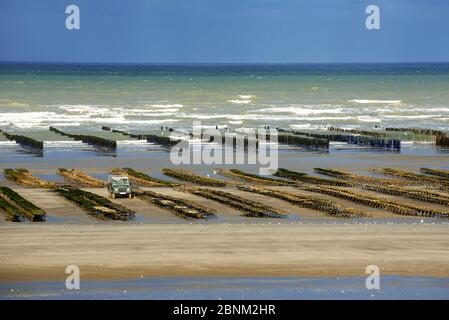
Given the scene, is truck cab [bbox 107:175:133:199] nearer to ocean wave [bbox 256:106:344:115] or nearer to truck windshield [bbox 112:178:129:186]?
truck windshield [bbox 112:178:129:186]

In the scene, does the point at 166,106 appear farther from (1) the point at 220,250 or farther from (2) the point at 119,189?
(1) the point at 220,250

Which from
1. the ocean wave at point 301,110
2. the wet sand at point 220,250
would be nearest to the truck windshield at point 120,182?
the wet sand at point 220,250

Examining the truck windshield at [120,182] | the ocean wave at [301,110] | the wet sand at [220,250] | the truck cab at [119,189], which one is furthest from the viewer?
the ocean wave at [301,110]

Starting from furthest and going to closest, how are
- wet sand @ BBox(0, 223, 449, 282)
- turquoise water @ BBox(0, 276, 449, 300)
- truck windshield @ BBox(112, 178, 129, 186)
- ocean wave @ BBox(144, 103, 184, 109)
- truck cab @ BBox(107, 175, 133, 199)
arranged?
1. ocean wave @ BBox(144, 103, 184, 109)
2. truck windshield @ BBox(112, 178, 129, 186)
3. truck cab @ BBox(107, 175, 133, 199)
4. wet sand @ BBox(0, 223, 449, 282)
5. turquoise water @ BBox(0, 276, 449, 300)

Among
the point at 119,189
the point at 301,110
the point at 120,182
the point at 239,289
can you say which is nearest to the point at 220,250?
the point at 239,289

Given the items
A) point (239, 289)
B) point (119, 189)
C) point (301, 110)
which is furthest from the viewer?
point (301, 110)

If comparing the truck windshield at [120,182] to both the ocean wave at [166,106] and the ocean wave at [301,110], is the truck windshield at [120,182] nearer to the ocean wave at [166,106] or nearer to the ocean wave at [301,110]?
the ocean wave at [301,110]

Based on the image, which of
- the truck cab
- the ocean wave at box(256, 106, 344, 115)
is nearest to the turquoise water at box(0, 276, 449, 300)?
the truck cab

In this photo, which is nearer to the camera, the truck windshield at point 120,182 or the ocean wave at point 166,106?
the truck windshield at point 120,182
